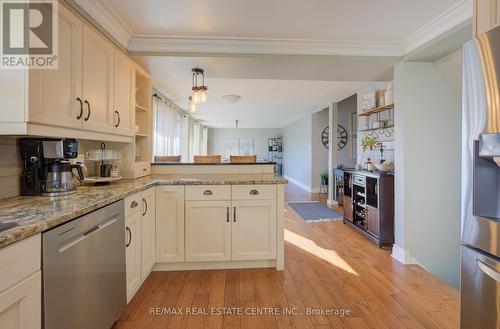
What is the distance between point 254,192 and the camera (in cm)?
243

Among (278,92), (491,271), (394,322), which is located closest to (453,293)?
(394,322)

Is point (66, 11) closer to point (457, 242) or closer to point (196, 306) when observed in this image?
point (196, 306)

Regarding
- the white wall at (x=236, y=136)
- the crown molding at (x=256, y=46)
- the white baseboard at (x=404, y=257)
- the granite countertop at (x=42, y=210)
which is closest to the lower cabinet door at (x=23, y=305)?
the granite countertop at (x=42, y=210)

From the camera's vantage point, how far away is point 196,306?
6.32ft

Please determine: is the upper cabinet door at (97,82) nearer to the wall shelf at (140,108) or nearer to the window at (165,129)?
the wall shelf at (140,108)

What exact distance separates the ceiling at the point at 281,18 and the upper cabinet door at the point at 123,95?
0.34 metres

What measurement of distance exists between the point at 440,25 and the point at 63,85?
2.99m

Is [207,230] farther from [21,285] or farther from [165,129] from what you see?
[165,129]

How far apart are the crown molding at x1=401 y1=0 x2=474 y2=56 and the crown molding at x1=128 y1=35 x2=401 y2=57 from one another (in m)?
0.14

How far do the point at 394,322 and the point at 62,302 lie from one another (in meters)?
2.00

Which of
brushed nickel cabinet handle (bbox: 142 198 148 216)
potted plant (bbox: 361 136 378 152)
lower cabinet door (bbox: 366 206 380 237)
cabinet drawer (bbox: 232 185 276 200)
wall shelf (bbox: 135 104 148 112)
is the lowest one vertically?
lower cabinet door (bbox: 366 206 380 237)

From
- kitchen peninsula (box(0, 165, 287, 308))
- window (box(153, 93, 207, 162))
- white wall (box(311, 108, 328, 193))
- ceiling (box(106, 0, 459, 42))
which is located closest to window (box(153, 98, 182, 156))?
window (box(153, 93, 207, 162))

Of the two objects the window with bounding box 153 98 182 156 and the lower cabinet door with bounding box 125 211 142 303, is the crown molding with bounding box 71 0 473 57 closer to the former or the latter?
the lower cabinet door with bounding box 125 211 142 303

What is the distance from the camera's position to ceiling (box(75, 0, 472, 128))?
6.64 ft
